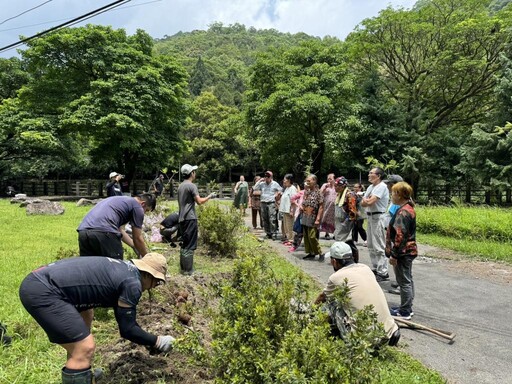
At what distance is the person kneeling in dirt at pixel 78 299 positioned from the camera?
2.48m

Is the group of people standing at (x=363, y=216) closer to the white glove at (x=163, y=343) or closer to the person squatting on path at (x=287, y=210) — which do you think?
the person squatting on path at (x=287, y=210)

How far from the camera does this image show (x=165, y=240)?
351 inches

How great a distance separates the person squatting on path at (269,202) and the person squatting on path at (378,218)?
3.70 m

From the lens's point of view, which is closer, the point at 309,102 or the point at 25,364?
the point at 25,364

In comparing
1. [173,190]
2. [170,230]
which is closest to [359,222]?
[170,230]

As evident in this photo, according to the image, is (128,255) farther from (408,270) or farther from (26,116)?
(26,116)

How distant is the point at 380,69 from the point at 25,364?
88.8ft

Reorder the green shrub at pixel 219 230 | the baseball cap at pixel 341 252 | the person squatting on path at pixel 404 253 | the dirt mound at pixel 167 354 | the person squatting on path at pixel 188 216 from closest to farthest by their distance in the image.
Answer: the dirt mound at pixel 167 354, the baseball cap at pixel 341 252, the person squatting on path at pixel 404 253, the person squatting on path at pixel 188 216, the green shrub at pixel 219 230

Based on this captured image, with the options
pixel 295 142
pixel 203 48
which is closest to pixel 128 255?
pixel 295 142

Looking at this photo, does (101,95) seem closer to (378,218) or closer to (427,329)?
(378,218)

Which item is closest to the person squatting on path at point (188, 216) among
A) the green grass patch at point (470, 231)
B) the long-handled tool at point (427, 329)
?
the long-handled tool at point (427, 329)

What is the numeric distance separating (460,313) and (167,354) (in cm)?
381

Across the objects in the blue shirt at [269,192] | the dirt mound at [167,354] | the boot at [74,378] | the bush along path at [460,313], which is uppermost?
the blue shirt at [269,192]

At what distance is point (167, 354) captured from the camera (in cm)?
339
